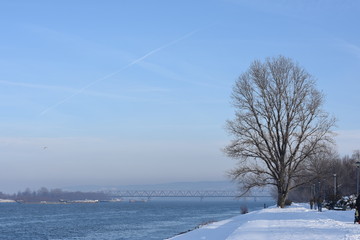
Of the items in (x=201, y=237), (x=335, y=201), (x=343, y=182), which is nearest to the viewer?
(x=201, y=237)

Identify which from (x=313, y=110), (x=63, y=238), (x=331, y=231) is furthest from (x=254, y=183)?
(x=331, y=231)

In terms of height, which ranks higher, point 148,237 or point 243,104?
point 243,104

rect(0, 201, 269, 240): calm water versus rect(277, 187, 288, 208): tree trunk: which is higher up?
rect(277, 187, 288, 208): tree trunk

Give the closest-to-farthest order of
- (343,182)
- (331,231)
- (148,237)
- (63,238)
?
(331,231) → (148,237) → (63,238) → (343,182)

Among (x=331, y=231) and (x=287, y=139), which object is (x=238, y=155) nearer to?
(x=287, y=139)

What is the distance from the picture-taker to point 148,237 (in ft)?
148

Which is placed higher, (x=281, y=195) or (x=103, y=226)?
(x=281, y=195)

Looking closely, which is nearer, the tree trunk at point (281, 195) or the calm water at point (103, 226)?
the tree trunk at point (281, 195)

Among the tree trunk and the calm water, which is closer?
the tree trunk

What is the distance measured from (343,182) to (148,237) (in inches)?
3143

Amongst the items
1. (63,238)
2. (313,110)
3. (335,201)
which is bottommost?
(63,238)

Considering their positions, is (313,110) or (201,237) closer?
(201,237)

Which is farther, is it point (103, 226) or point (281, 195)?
point (103, 226)

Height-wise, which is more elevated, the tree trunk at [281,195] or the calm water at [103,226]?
the tree trunk at [281,195]
